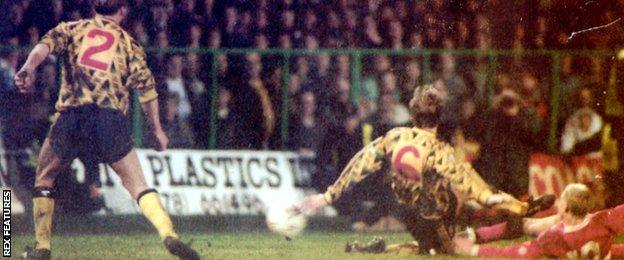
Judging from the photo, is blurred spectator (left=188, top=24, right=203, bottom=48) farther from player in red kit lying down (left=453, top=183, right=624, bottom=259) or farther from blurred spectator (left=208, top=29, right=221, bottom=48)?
player in red kit lying down (left=453, top=183, right=624, bottom=259)

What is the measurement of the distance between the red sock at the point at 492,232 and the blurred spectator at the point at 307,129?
122 cm

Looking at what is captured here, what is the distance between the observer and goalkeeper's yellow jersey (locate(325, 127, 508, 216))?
7148mm

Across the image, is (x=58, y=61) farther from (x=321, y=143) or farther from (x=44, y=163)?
(x=321, y=143)

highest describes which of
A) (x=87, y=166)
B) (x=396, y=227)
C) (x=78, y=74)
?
(x=78, y=74)

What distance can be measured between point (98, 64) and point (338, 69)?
156cm

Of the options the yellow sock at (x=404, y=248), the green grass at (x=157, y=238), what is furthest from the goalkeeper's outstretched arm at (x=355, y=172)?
the yellow sock at (x=404, y=248)

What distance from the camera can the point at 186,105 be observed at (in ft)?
23.2

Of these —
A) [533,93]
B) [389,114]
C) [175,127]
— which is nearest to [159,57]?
[175,127]

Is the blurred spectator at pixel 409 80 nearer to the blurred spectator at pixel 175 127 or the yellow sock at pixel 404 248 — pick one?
the yellow sock at pixel 404 248

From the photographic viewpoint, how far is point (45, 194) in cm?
705

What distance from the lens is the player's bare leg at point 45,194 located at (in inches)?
277

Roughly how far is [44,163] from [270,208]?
1.50 m

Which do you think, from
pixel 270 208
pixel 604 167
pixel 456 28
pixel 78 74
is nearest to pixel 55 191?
pixel 78 74

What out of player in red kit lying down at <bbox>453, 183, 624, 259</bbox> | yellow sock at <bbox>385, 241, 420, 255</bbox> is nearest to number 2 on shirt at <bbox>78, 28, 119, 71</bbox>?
yellow sock at <bbox>385, 241, 420, 255</bbox>
